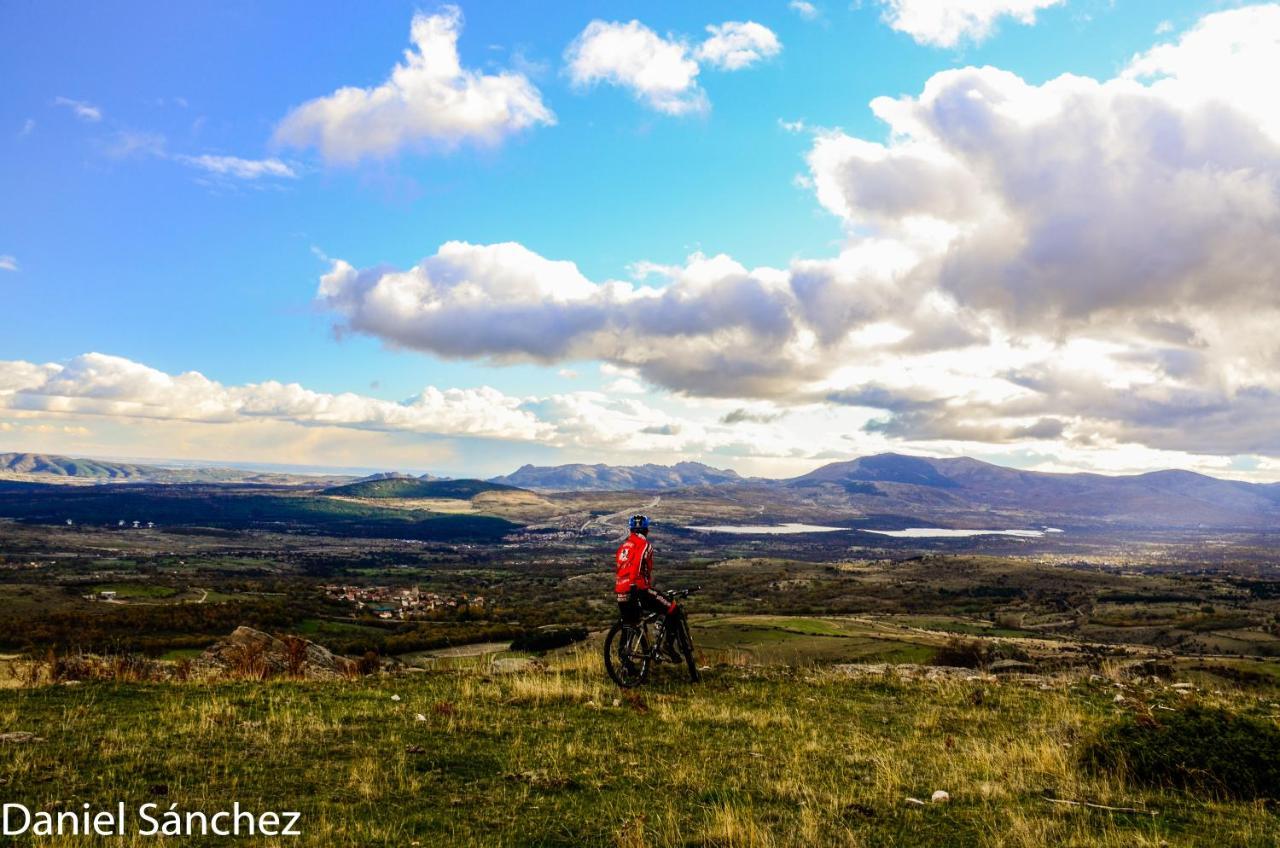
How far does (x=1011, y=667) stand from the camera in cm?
3044

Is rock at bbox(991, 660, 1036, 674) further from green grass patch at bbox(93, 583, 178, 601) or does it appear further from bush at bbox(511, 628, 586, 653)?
green grass patch at bbox(93, 583, 178, 601)

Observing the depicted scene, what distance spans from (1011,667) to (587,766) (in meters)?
26.6

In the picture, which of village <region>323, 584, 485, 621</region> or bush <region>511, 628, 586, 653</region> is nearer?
bush <region>511, 628, 586, 653</region>

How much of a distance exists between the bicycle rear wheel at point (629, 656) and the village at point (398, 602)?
78158 millimetres

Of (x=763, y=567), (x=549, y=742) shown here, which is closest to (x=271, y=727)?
(x=549, y=742)

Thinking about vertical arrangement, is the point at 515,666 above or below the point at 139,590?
above

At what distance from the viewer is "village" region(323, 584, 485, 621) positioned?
99.6 m

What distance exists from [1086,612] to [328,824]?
436ft

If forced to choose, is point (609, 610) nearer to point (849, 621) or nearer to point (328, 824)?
point (849, 621)

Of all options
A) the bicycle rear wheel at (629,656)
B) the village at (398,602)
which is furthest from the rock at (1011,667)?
the village at (398,602)

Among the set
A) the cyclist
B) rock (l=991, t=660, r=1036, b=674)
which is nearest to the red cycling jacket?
the cyclist

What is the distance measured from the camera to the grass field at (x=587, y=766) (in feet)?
26.8

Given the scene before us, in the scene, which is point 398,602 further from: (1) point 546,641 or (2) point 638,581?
(2) point 638,581

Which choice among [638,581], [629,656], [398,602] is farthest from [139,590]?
[638,581]
